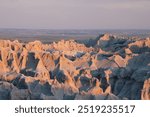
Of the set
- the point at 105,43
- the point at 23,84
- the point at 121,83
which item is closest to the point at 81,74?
the point at 121,83

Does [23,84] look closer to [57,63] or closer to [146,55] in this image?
[57,63]

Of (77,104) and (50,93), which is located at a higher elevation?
(77,104)

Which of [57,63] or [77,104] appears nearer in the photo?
[77,104]

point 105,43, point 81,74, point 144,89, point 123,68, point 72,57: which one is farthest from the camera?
point 105,43

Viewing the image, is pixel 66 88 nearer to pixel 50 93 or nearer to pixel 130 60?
pixel 50 93

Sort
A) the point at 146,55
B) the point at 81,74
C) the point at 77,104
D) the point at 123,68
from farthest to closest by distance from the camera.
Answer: the point at 146,55 < the point at 123,68 < the point at 81,74 < the point at 77,104

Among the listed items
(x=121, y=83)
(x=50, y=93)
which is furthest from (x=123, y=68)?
(x=50, y=93)
